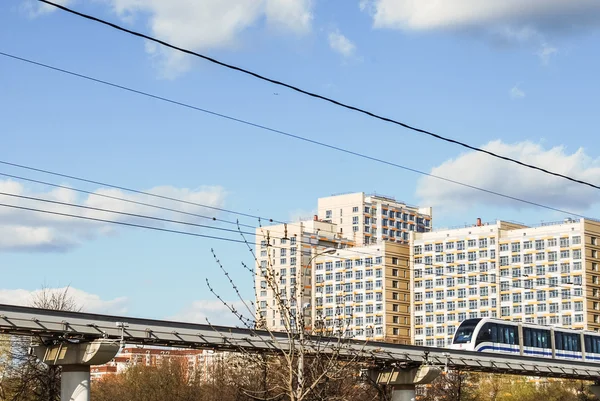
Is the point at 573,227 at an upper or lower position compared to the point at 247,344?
upper

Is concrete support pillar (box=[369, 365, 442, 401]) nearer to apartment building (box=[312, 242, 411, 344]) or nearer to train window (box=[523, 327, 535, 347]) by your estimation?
train window (box=[523, 327, 535, 347])

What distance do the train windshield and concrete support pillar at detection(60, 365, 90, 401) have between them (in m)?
37.6

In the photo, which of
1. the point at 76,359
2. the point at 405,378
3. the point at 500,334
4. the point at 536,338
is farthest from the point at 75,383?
the point at 536,338

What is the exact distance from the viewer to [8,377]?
73.4 metres

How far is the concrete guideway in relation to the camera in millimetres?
41844

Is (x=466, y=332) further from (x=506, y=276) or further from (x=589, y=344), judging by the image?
(x=506, y=276)

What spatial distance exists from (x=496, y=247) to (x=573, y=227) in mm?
14395

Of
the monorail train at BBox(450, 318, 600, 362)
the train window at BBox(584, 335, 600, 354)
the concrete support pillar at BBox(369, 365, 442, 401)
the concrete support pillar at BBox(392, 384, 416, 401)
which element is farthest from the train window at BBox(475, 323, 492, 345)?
the concrete support pillar at BBox(392, 384, 416, 401)

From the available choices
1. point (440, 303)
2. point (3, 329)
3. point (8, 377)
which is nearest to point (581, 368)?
point (8, 377)

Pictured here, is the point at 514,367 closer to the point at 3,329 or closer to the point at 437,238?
the point at 3,329

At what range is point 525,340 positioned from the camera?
3120 inches

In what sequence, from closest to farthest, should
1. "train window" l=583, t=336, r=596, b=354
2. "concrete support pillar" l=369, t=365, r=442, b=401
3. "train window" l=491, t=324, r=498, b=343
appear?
"concrete support pillar" l=369, t=365, r=442, b=401 → "train window" l=491, t=324, r=498, b=343 → "train window" l=583, t=336, r=596, b=354

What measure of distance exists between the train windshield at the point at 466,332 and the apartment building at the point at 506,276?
8775 cm

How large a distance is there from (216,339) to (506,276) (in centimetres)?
13479
